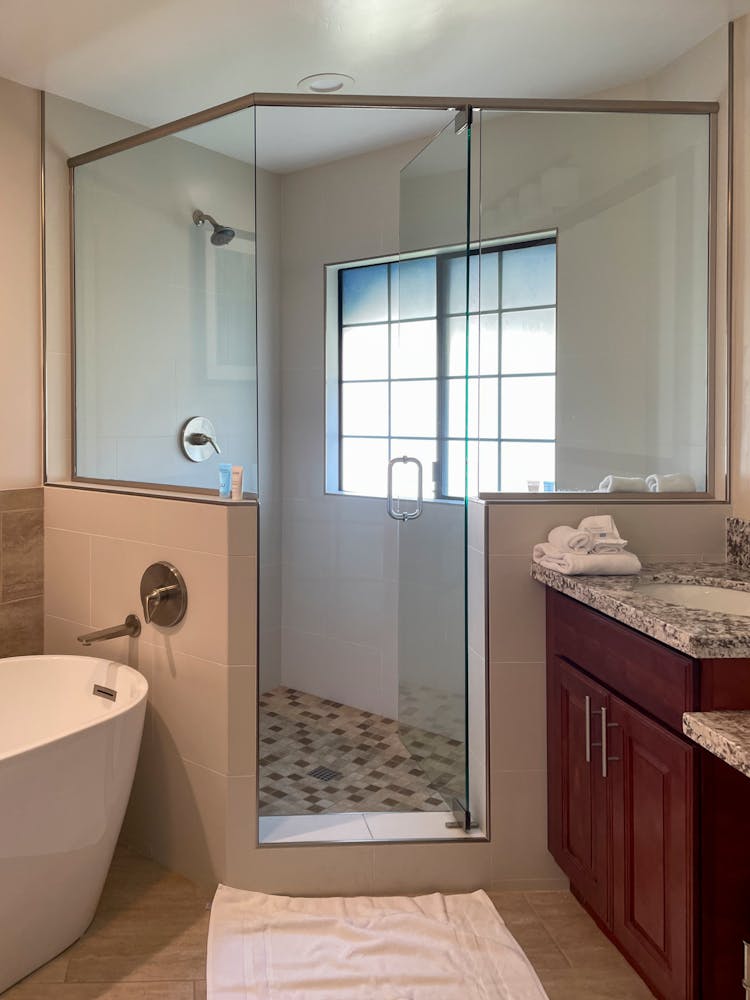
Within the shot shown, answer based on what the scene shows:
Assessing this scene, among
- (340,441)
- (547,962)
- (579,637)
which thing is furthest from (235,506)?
(547,962)

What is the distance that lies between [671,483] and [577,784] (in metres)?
0.95

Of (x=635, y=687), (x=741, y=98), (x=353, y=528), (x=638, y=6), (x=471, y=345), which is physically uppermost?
(x=638, y=6)

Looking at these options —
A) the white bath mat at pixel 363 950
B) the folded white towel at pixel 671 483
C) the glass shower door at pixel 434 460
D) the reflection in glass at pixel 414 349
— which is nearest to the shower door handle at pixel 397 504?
the glass shower door at pixel 434 460

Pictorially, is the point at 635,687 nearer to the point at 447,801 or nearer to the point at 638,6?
the point at 447,801

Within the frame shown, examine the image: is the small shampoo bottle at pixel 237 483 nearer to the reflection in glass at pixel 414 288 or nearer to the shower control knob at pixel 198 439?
the shower control knob at pixel 198 439

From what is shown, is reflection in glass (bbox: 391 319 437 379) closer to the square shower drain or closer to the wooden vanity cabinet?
the wooden vanity cabinet

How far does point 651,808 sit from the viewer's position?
5.82 feet

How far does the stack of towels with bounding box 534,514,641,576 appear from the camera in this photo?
2168 mm

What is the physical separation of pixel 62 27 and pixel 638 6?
66.9 inches

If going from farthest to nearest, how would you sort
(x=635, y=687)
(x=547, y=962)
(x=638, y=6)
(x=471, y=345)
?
(x=471, y=345), (x=638, y=6), (x=547, y=962), (x=635, y=687)

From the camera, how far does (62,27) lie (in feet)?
8.02

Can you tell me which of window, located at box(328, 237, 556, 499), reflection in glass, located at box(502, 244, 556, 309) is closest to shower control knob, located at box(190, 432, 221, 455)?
window, located at box(328, 237, 556, 499)

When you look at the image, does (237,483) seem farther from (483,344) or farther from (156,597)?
(483,344)

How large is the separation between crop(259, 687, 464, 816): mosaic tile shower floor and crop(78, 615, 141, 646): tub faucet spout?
0.48 m
